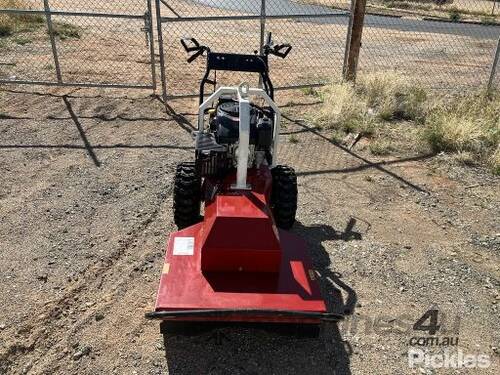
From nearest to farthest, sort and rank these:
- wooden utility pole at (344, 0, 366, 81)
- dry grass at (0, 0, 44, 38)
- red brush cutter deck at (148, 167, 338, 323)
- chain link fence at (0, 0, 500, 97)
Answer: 1. red brush cutter deck at (148, 167, 338, 323)
2. wooden utility pole at (344, 0, 366, 81)
3. chain link fence at (0, 0, 500, 97)
4. dry grass at (0, 0, 44, 38)

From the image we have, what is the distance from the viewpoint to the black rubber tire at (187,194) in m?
4.56

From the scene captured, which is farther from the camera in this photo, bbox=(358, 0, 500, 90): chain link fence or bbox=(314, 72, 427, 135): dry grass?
bbox=(358, 0, 500, 90): chain link fence

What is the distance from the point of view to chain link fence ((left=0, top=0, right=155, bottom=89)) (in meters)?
8.30

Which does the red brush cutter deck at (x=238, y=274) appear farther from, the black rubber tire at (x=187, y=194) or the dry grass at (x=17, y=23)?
the dry grass at (x=17, y=23)

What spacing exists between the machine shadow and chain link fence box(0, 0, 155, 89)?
17.9 feet

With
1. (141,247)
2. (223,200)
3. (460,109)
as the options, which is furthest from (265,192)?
(460,109)

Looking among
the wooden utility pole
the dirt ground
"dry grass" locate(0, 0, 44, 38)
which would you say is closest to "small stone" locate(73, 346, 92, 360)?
the dirt ground

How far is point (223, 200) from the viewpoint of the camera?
3732 mm

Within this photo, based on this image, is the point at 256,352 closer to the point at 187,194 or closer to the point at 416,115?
the point at 187,194

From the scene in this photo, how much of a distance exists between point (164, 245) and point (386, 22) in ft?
60.3

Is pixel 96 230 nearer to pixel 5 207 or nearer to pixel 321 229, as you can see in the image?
pixel 5 207

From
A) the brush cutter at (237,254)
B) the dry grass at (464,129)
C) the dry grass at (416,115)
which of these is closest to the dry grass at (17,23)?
the dry grass at (416,115)

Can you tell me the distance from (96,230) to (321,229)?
2256 millimetres

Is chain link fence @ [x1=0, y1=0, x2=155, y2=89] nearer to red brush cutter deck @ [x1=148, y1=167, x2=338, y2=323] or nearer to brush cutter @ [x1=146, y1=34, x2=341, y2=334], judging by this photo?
brush cutter @ [x1=146, y1=34, x2=341, y2=334]
